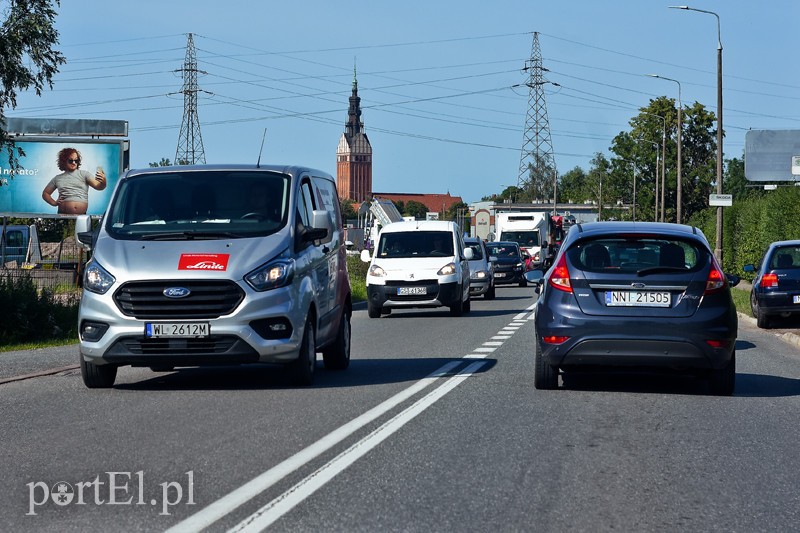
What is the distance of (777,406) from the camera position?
1116 centimetres

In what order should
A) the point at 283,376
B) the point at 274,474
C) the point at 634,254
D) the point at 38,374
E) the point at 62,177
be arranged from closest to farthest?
the point at 274,474 < the point at 634,254 < the point at 283,376 < the point at 38,374 < the point at 62,177

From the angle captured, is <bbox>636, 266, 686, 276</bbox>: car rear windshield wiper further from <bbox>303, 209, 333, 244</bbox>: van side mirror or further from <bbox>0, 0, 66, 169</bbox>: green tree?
<bbox>0, 0, 66, 169</bbox>: green tree

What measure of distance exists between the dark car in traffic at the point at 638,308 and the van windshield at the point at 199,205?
270cm

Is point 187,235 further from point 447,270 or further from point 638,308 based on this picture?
point 447,270

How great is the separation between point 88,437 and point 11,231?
5510 centimetres

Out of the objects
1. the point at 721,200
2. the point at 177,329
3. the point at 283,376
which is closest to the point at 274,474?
the point at 177,329

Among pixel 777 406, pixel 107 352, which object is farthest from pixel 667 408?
pixel 107 352

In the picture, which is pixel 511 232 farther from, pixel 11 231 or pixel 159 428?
pixel 159 428

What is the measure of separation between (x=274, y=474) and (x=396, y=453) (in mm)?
1031

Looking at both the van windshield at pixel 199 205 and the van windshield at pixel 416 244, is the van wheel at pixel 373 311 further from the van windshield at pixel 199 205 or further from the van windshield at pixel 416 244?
the van windshield at pixel 199 205

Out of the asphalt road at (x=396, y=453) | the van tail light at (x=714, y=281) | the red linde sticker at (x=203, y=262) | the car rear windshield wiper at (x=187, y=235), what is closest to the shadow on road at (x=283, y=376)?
the asphalt road at (x=396, y=453)

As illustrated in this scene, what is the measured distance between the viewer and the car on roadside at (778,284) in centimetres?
2305

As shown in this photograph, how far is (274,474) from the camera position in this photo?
728cm

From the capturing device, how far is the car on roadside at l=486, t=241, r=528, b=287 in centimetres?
4684
